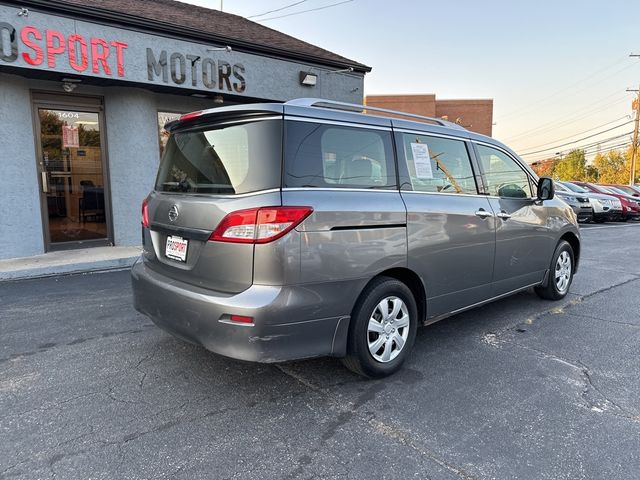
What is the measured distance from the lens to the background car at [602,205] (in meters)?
16.5

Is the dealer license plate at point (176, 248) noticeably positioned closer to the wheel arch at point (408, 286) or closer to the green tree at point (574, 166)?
the wheel arch at point (408, 286)

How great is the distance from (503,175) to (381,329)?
2.31 m

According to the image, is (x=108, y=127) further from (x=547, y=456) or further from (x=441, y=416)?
(x=547, y=456)

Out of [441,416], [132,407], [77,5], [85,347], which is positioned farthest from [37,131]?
[441,416]

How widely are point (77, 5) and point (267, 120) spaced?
6.49 metres

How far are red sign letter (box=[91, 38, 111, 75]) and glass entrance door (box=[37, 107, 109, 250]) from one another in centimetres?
118

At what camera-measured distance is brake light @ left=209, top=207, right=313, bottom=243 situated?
8.80 feet

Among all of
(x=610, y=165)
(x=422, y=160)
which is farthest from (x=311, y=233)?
(x=610, y=165)

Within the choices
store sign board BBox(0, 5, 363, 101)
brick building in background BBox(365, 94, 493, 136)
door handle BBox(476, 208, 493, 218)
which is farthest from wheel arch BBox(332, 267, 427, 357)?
brick building in background BBox(365, 94, 493, 136)

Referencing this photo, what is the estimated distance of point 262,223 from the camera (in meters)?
2.68

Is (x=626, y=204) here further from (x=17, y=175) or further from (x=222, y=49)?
(x=17, y=175)

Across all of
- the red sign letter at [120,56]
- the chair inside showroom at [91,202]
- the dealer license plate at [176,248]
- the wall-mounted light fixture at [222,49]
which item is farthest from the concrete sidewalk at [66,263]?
the dealer license plate at [176,248]

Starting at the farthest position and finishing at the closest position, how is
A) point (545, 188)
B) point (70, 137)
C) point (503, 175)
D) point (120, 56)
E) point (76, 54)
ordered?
point (70, 137), point (120, 56), point (76, 54), point (545, 188), point (503, 175)

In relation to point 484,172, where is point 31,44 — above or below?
above
